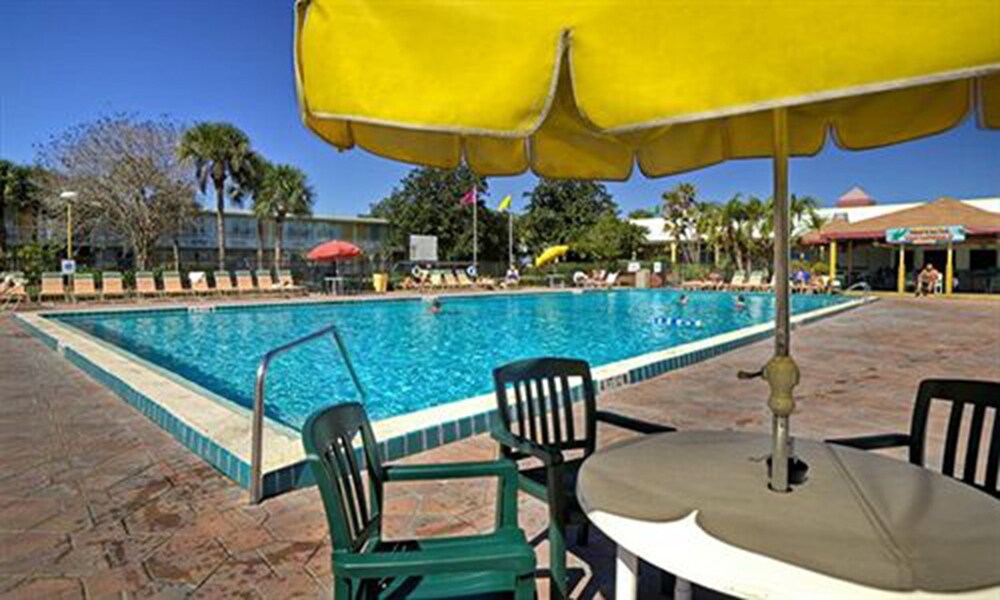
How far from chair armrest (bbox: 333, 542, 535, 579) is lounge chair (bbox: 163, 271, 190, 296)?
64.8 feet

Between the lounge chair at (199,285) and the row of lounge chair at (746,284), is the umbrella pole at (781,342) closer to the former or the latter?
the lounge chair at (199,285)

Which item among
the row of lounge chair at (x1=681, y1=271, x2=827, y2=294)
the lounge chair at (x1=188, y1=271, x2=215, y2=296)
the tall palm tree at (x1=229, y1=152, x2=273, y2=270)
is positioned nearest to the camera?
the lounge chair at (x1=188, y1=271, x2=215, y2=296)

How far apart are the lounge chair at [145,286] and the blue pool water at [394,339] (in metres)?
4.32

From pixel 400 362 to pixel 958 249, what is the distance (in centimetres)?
2825

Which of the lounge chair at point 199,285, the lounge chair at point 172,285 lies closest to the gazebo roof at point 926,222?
the lounge chair at point 199,285

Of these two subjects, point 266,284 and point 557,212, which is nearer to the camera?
point 266,284

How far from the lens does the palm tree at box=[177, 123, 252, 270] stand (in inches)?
985

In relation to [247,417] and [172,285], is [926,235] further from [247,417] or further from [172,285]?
[172,285]

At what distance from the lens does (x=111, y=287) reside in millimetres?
17859

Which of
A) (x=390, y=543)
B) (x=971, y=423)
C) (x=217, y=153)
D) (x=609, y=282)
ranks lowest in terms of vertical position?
(x=390, y=543)

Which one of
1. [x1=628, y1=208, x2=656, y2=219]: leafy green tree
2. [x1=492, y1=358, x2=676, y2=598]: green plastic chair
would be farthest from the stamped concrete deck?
[x1=628, y1=208, x2=656, y2=219]: leafy green tree

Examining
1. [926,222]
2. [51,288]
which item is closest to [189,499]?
[51,288]

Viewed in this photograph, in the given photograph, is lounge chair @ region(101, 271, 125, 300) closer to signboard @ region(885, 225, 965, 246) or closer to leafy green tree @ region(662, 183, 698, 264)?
leafy green tree @ region(662, 183, 698, 264)

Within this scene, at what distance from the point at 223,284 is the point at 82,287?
12.4ft
